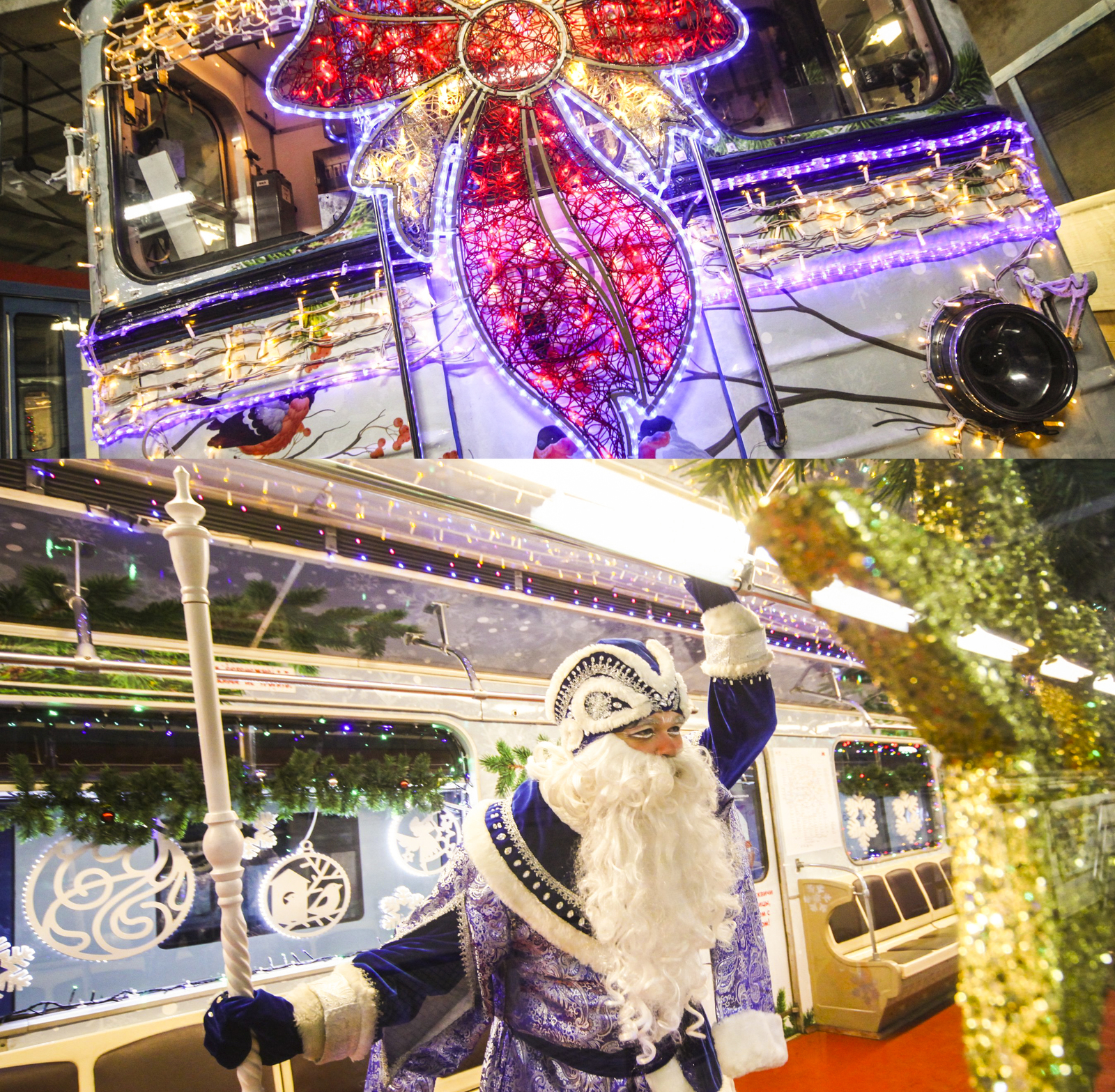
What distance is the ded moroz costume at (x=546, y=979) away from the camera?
129 cm

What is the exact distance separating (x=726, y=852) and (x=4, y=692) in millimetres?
1227

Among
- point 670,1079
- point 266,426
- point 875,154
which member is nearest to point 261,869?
point 670,1079

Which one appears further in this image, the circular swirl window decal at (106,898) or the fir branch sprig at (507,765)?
the fir branch sprig at (507,765)

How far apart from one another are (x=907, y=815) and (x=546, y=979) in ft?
2.75

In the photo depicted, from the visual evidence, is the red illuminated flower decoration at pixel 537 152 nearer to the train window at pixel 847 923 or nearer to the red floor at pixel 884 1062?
the train window at pixel 847 923

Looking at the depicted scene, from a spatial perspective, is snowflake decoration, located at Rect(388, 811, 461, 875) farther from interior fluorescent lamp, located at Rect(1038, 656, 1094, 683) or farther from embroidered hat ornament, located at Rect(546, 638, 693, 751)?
interior fluorescent lamp, located at Rect(1038, 656, 1094, 683)

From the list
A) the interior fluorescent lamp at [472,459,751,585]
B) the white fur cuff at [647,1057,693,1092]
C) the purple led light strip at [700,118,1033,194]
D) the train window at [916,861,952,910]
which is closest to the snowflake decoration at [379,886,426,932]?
the white fur cuff at [647,1057,693,1092]

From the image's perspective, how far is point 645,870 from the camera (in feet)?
4.69

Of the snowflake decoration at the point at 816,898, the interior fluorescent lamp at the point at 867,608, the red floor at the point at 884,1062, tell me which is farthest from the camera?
the interior fluorescent lamp at the point at 867,608

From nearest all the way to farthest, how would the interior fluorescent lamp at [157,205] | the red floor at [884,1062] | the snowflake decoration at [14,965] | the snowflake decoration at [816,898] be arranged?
1. the snowflake decoration at [14,965]
2. the red floor at [884,1062]
3. the snowflake decoration at [816,898]
4. the interior fluorescent lamp at [157,205]

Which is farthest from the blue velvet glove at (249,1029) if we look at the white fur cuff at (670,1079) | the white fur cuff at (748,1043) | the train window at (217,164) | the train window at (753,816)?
the train window at (217,164)

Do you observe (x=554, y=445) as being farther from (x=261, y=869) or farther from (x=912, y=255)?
(x=261, y=869)

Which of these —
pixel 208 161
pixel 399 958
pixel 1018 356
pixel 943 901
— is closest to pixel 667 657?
pixel 399 958

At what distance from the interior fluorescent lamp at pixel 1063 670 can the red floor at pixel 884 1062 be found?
75 centimetres
